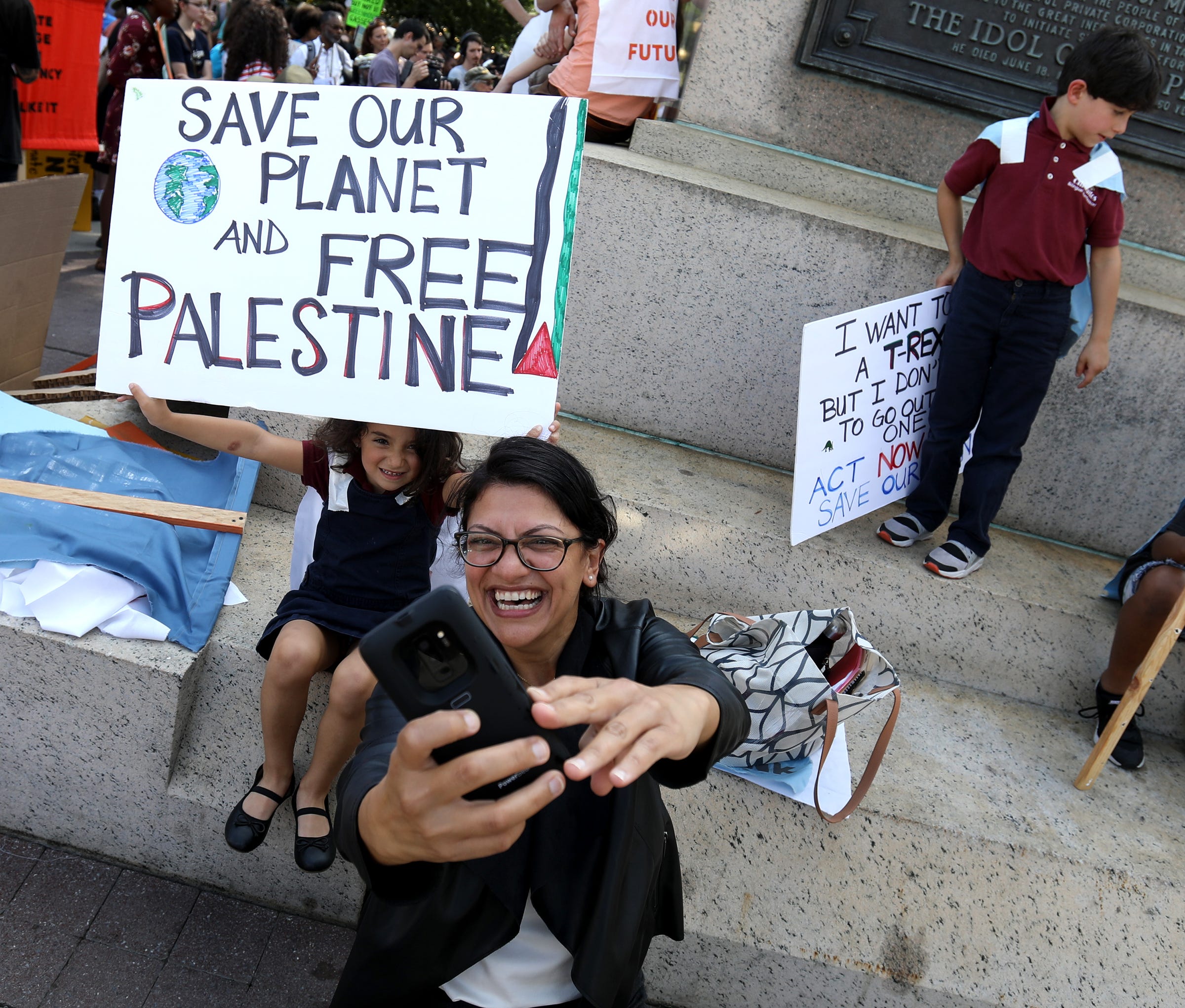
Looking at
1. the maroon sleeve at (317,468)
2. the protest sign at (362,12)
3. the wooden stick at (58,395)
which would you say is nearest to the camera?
the maroon sleeve at (317,468)

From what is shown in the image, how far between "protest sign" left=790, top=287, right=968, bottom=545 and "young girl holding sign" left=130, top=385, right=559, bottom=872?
3.67 feet

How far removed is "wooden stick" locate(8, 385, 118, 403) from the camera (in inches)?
147

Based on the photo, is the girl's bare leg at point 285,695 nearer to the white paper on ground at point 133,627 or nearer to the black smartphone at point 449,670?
the white paper on ground at point 133,627

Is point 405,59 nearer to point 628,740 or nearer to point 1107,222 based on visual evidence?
point 1107,222

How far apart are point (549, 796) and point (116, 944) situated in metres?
1.80

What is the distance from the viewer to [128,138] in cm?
221

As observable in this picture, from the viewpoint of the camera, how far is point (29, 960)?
221 centimetres

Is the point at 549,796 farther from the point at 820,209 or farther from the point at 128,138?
the point at 820,209

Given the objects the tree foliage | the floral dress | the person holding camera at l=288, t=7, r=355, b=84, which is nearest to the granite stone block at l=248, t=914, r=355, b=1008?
the floral dress

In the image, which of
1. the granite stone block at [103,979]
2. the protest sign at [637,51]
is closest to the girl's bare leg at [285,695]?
the granite stone block at [103,979]

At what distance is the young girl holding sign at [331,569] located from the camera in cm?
230

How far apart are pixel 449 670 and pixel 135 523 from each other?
205cm

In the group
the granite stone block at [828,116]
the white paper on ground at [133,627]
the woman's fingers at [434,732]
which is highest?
the granite stone block at [828,116]

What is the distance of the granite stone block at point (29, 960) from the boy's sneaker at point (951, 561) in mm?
2679
